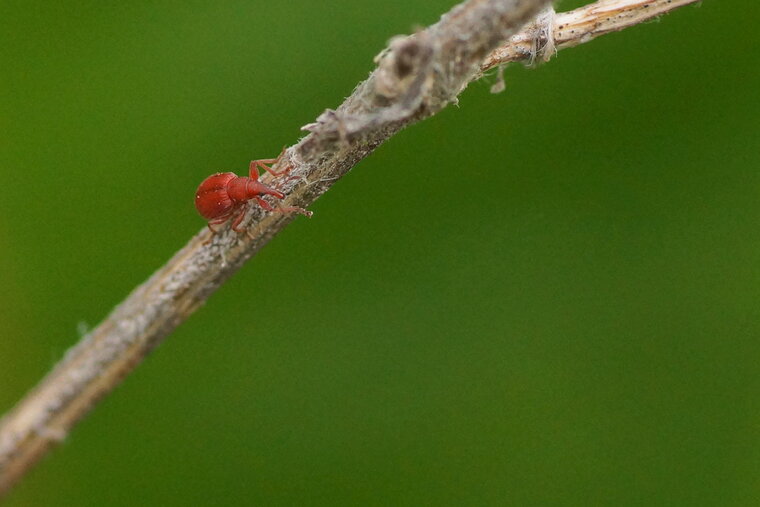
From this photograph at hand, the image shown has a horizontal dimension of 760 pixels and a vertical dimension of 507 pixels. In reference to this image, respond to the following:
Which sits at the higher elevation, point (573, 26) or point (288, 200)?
point (573, 26)

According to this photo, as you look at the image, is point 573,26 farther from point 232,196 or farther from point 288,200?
point 232,196

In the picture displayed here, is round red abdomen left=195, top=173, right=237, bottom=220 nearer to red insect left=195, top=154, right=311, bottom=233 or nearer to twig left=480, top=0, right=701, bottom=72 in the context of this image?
red insect left=195, top=154, right=311, bottom=233

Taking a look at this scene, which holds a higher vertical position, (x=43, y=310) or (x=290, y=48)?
(x=290, y=48)

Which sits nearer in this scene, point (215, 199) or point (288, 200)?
point (288, 200)

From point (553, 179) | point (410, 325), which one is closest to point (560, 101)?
point (553, 179)

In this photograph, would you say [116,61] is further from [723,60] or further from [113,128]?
[723,60]

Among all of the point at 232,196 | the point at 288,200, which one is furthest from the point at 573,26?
the point at 232,196
